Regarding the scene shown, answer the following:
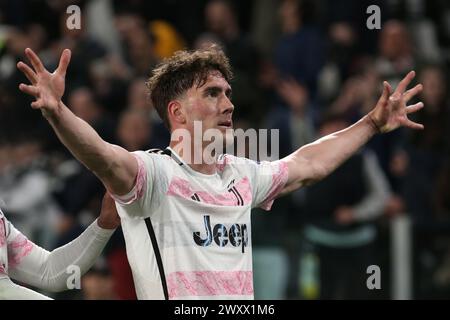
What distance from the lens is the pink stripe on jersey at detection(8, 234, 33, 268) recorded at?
6.39 metres

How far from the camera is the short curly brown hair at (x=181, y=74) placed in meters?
6.46

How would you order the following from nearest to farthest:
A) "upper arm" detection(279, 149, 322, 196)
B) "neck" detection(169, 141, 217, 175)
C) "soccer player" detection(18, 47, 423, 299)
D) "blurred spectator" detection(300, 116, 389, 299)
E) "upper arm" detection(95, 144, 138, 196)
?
"upper arm" detection(95, 144, 138, 196) < "soccer player" detection(18, 47, 423, 299) < "neck" detection(169, 141, 217, 175) < "upper arm" detection(279, 149, 322, 196) < "blurred spectator" detection(300, 116, 389, 299)

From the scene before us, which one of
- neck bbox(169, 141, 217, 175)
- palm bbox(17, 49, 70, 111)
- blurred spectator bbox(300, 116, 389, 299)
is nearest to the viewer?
palm bbox(17, 49, 70, 111)

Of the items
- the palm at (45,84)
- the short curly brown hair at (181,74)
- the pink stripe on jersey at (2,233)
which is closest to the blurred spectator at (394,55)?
the short curly brown hair at (181,74)

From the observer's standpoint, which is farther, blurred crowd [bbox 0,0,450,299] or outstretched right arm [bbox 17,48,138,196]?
blurred crowd [bbox 0,0,450,299]

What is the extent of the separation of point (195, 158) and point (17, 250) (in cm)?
109

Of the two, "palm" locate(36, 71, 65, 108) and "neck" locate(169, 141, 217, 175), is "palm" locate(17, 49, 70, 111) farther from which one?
"neck" locate(169, 141, 217, 175)

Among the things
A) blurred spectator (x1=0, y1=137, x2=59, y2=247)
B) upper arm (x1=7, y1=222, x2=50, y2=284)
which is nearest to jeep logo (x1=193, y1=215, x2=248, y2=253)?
upper arm (x1=7, y1=222, x2=50, y2=284)

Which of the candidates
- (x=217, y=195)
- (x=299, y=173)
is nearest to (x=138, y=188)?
(x=217, y=195)

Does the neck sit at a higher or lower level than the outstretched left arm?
lower

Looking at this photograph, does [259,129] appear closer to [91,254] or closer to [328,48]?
[328,48]

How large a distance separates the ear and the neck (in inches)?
5.2

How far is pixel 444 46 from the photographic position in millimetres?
13555
